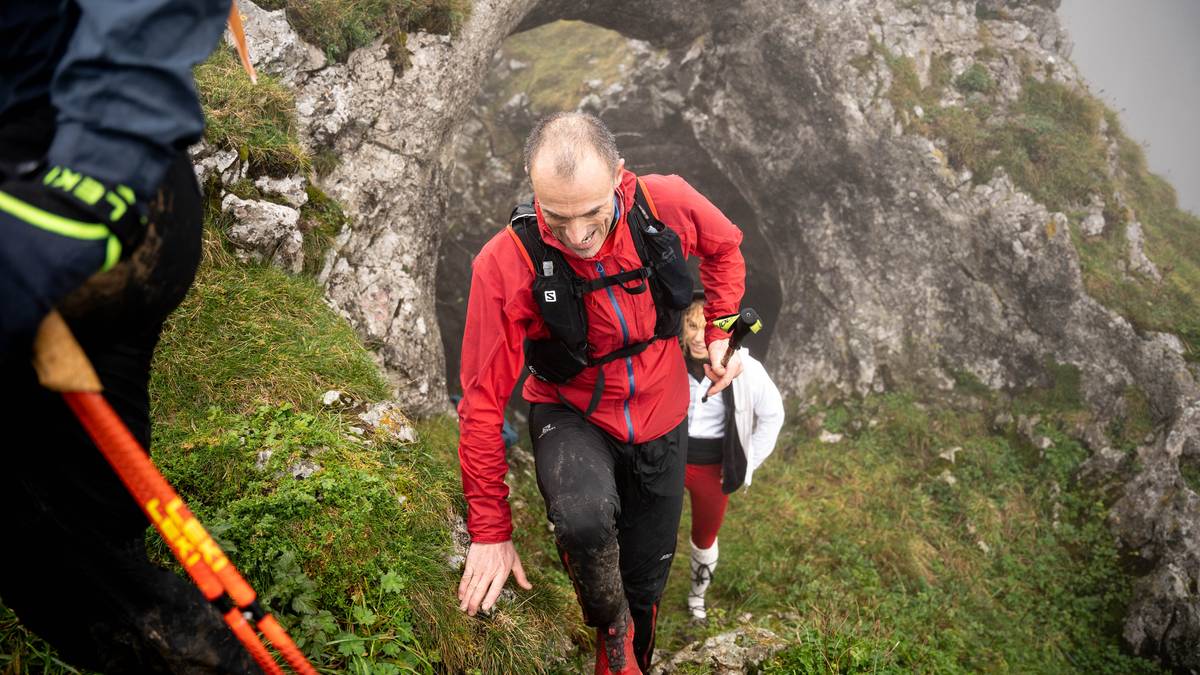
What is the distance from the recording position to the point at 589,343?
159 inches

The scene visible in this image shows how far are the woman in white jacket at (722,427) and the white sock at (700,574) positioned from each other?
1.10 ft

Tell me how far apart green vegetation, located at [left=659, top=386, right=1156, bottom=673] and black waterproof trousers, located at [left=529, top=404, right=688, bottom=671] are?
172 cm

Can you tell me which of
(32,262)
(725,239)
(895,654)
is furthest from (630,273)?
(895,654)

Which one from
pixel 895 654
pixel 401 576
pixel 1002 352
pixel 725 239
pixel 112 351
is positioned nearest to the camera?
pixel 112 351

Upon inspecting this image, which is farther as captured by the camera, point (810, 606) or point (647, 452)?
point (810, 606)

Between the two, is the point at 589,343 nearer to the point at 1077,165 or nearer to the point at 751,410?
the point at 751,410

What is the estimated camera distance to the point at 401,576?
3771 mm

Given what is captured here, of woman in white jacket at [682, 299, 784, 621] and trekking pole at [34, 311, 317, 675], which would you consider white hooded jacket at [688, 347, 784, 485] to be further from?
trekking pole at [34, 311, 317, 675]

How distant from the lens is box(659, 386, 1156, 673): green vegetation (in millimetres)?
7281

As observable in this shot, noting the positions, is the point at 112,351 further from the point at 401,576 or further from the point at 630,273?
the point at 630,273

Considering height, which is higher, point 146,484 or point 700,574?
point 146,484

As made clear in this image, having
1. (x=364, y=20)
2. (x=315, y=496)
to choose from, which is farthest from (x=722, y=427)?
(x=364, y=20)

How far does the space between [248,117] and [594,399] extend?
4.79 metres

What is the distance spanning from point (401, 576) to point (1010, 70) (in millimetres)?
14090
